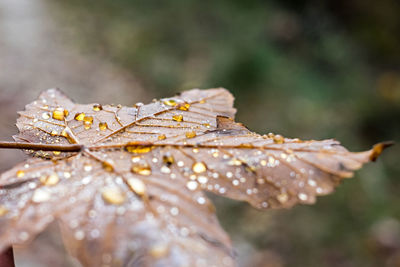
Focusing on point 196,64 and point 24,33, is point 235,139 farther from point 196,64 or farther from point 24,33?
point 24,33

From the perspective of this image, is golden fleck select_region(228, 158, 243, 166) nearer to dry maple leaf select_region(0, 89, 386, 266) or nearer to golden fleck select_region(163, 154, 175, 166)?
dry maple leaf select_region(0, 89, 386, 266)

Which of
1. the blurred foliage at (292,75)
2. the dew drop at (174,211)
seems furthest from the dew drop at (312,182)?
the blurred foliage at (292,75)

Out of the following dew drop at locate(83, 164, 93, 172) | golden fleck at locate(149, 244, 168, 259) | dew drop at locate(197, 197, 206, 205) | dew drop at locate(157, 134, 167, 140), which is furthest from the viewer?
dew drop at locate(157, 134, 167, 140)

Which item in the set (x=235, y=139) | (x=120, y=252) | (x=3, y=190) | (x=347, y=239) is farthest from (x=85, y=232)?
(x=347, y=239)

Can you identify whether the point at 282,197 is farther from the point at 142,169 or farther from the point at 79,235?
the point at 79,235

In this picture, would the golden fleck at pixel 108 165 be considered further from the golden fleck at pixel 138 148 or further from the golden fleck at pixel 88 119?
the golden fleck at pixel 88 119

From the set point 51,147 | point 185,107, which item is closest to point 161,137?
point 185,107

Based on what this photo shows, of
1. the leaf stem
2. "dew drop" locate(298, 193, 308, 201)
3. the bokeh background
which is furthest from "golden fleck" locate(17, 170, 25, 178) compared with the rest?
the bokeh background
